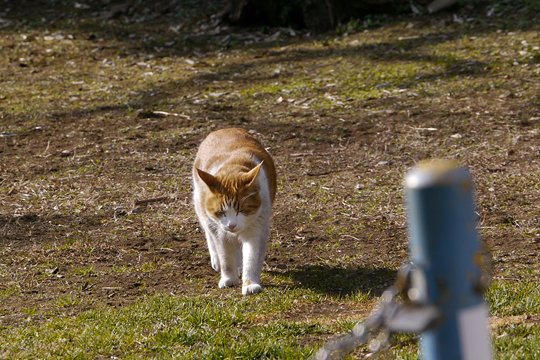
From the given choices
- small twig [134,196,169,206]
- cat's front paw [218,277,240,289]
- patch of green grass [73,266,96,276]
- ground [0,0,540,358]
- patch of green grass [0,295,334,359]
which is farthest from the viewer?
small twig [134,196,169,206]

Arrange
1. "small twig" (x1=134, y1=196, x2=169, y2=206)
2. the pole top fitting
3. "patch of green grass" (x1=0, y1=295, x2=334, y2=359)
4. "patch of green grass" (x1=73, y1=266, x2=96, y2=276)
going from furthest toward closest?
"small twig" (x1=134, y1=196, x2=169, y2=206) → "patch of green grass" (x1=73, y1=266, x2=96, y2=276) → "patch of green grass" (x1=0, y1=295, x2=334, y2=359) → the pole top fitting

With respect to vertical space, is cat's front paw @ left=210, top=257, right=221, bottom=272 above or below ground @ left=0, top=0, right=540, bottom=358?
above

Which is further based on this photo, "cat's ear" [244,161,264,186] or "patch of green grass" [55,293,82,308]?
"cat's ear" [244,161,264,186]

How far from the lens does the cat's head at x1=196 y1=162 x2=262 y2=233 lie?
633 cm

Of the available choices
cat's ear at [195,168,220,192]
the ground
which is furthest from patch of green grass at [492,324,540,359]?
cat's ear at [195,168,220,192]

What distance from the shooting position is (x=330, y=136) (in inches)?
386

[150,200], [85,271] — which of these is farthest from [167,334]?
[150,200]

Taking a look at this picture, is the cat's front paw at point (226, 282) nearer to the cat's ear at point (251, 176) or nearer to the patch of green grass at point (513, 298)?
the cat's ear at point (251, 176)

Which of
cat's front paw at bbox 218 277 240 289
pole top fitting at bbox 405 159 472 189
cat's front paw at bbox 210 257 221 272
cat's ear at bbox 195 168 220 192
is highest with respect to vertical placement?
pole top fitting at bbox 405 159 472 189

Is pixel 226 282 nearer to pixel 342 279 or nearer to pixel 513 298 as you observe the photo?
pixel 342 279

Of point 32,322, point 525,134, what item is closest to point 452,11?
point 525,134

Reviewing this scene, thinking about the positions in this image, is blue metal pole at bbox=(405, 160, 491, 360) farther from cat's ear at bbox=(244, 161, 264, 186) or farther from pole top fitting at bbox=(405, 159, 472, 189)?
cat's ear at bbox=(244, 161, 264, 186)

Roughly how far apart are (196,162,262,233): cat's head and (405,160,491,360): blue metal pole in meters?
4.24

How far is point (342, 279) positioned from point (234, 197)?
2.76ft
